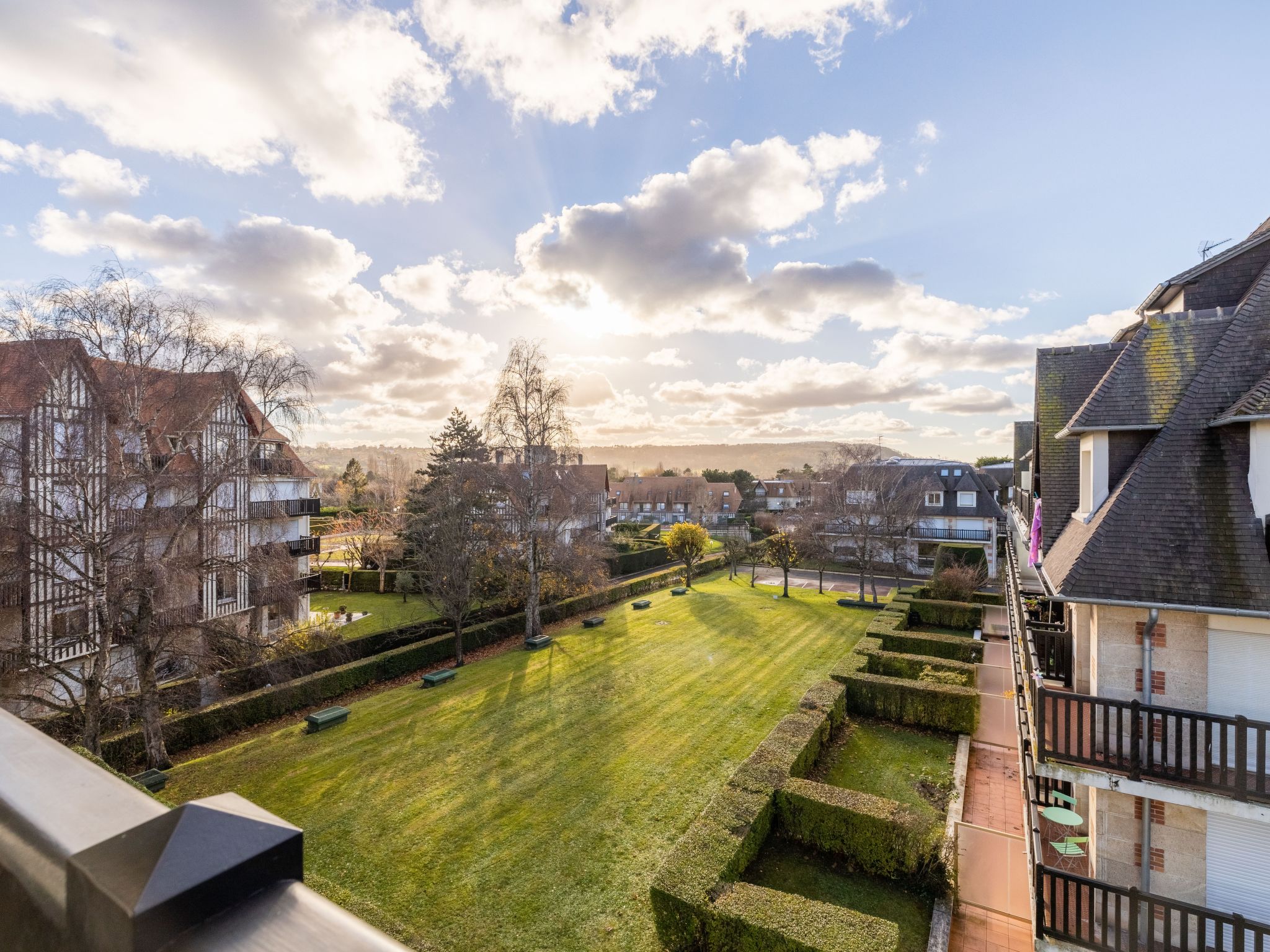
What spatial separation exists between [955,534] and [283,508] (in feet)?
132

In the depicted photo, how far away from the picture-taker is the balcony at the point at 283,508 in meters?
19.0

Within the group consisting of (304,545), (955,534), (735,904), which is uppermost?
(304,545)

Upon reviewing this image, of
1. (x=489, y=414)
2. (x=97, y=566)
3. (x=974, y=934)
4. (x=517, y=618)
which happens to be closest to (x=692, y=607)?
(x=517, y=618)

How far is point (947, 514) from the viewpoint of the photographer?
40281mm

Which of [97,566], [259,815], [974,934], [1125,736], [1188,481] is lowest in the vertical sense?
[974,934]

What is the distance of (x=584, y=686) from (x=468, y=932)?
968 centimetres

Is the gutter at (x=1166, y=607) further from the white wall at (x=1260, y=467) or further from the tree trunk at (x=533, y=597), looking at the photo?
the tree trunk at (x=533, y=597)

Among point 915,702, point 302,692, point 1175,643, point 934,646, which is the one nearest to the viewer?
point 1175,643

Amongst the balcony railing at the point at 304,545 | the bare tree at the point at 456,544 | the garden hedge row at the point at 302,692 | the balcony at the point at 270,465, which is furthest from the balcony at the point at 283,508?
the garden hedge row at the point at 302,692

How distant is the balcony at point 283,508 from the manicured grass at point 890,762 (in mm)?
18351

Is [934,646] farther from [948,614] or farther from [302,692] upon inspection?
[302,692]

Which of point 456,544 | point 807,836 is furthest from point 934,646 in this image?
point 456,544

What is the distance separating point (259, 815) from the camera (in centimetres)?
Result: 93

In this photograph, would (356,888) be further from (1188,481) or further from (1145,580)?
(1188,481)
